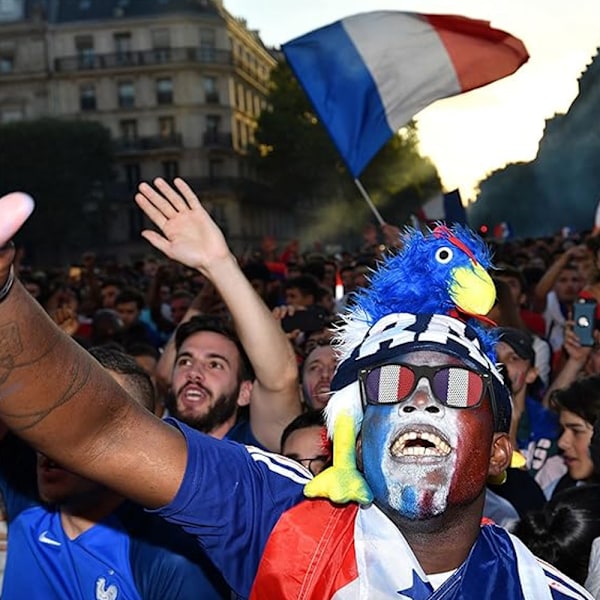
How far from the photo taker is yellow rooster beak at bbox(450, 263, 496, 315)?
2.04 m

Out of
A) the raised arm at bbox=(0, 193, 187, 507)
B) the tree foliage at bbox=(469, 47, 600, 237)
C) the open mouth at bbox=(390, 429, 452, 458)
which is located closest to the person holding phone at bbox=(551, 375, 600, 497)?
the open mouth at bbox=(390, 429, 452, 458)

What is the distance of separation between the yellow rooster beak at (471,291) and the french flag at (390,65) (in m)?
4.78

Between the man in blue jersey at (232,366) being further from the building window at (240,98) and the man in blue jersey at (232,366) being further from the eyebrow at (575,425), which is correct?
the building window at (240,98)

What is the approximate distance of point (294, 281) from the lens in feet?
24.8

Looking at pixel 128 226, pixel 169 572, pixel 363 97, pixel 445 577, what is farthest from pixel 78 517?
pixel 128 226

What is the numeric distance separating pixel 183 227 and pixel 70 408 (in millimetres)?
1416

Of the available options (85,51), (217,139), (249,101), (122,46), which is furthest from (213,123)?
(85,51)

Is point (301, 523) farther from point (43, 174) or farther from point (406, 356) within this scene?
point (43, 174)

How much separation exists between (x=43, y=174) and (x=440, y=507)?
5046 cm

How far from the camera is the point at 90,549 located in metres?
2.54

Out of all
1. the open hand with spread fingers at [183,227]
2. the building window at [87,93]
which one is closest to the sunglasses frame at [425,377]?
the open hand with spread fingers at [183,227]

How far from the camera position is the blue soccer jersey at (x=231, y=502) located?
71.5 inches

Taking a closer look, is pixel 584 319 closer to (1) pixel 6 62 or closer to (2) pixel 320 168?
(2) pixel 320 168

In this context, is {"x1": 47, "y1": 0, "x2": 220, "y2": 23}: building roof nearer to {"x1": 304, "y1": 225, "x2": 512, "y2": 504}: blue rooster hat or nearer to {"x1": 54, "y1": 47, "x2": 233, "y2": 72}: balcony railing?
{"x1": 54, "y1": 47, "x2": 233, "y2": 72}: balcony railing
